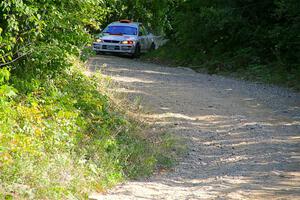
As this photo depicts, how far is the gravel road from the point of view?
7504 mm

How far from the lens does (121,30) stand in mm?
25234

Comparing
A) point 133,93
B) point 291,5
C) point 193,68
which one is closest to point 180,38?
point 193,68

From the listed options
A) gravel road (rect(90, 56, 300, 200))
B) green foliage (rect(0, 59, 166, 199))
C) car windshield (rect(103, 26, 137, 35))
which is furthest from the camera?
car windshield (rect(103, 26, 137, 35))

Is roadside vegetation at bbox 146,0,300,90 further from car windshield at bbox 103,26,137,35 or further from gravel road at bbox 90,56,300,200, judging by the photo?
car windshield at bbox 103,26,137,35

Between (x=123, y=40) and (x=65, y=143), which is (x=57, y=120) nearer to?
(x=65, y=143)

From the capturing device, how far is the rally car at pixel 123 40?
79.6 feet

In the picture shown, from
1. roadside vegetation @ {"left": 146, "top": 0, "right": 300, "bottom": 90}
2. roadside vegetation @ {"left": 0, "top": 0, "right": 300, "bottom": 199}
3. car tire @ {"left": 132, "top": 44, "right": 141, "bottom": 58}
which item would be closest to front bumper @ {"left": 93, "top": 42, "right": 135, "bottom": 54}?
car tire @ {"left": 132, "top": 44, "right": 141, "bottom": 58}

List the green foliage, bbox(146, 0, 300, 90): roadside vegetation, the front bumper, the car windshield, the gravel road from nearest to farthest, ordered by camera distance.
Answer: the green foliage, the gravel road, bbox(146, 0, 300, 90): roadside vegetation, the front bumper, the car windshield

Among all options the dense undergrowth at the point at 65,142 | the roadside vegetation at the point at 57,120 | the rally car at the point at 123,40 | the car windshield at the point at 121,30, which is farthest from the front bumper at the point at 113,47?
the roadside vegetation at the point at 57,120

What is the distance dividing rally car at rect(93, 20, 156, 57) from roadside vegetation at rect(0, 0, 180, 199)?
42.9ft

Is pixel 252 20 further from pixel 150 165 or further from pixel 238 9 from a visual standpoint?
pixel 150 165

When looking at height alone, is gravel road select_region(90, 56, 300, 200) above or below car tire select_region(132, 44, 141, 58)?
below

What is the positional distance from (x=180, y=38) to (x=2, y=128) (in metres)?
16.9

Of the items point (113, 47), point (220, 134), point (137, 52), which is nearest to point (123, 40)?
point (113, 47)
